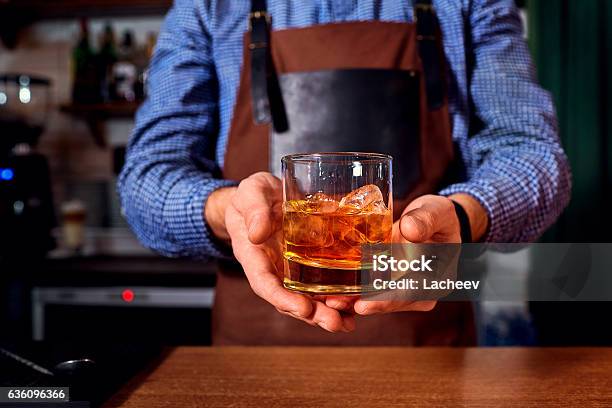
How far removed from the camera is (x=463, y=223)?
0.86 m

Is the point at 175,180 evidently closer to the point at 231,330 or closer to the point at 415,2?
the point at 231,330

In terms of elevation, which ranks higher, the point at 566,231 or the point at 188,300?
the point at 566,231

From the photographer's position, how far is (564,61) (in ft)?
6.93

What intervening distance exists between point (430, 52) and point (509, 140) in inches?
8.6

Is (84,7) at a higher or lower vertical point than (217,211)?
higher

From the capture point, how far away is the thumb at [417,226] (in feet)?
2.21

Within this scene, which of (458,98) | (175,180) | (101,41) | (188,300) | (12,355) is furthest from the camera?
(101,41)

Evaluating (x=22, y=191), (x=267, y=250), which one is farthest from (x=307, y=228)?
(x=22, y=191)

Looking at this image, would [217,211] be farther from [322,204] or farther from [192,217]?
[322,204]

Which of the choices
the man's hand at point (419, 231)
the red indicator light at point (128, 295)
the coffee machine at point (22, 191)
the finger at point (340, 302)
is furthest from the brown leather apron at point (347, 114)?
the coffee machine at point (22, 191)

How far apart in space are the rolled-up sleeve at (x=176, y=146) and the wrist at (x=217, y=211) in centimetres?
2

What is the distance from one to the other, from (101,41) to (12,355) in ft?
6.68

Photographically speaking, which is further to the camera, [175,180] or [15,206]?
[15,206]

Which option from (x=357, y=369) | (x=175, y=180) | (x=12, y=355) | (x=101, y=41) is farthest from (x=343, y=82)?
(x=101, y=41)
